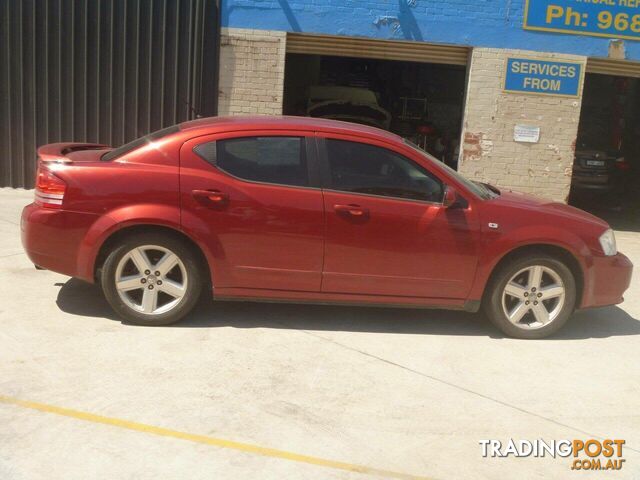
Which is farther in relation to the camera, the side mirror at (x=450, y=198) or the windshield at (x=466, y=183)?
the windshield at (x=466, y=183)

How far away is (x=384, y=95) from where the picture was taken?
19219mm

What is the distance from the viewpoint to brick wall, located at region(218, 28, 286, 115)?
10570 mm

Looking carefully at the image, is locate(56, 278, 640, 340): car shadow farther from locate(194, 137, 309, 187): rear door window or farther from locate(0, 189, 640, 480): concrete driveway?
locate(194, 137, 309, 187): rear door window

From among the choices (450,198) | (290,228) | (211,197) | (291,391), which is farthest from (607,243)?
(211,197)

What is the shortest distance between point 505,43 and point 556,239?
19.6ft

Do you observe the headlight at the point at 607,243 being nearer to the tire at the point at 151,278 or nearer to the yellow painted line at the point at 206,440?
the yellow painted line at the point at 206,440

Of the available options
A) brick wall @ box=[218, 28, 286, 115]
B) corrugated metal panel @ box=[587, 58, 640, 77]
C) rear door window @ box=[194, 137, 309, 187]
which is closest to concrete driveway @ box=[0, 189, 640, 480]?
rear door window @ box=[194, 137, 309, 187]

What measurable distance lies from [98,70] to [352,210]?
21.4 ft

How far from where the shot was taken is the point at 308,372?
4.98 meters

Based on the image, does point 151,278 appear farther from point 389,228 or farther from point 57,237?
point 389,228

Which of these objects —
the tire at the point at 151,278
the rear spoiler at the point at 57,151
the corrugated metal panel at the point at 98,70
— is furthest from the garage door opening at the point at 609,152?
the rear spoiler at the point at 57,151

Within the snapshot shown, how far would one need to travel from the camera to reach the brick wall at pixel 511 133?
433 inches

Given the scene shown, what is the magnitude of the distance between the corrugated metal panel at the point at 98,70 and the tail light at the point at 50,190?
5409mm
